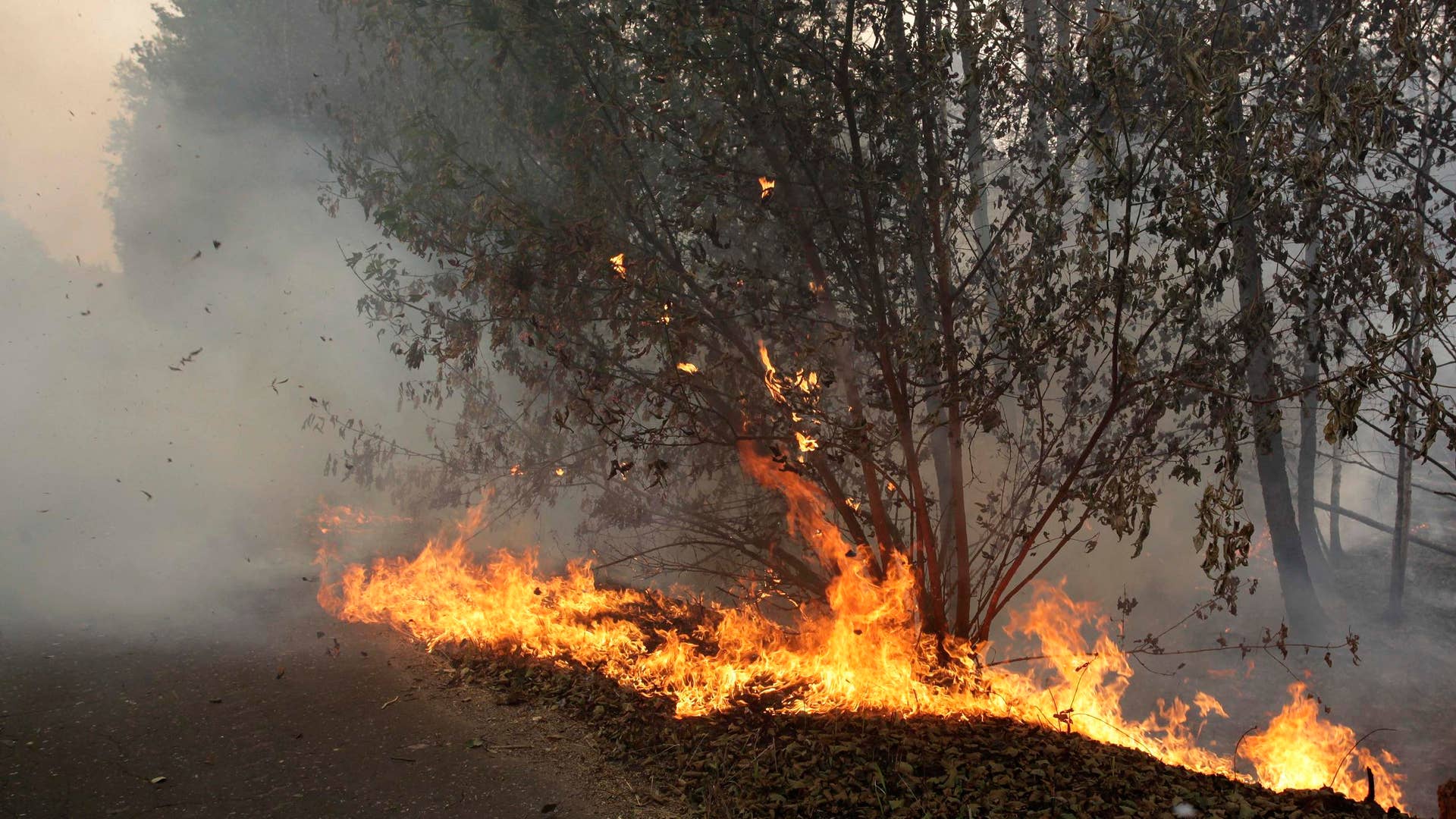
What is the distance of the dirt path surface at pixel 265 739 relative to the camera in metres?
4.93

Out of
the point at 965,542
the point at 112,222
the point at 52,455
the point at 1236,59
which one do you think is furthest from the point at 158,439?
the point at 1236,59

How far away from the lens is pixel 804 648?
6.90 m

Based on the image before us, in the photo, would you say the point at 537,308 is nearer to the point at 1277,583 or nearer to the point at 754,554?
the point at 754,554

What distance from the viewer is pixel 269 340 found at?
64.8 feet

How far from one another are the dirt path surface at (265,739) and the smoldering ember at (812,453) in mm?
36

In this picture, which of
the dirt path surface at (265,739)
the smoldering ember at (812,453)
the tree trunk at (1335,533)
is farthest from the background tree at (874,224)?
the tree trunk at (1335,533)

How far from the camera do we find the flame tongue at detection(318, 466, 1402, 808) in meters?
6.14

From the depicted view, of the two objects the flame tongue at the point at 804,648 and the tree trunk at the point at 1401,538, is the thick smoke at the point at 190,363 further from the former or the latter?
the tree trunk at the point at 1401,538

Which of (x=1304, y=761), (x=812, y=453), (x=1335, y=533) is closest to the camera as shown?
(x=1304, y=761)

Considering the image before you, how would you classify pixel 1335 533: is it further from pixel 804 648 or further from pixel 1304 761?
pixel 804 648

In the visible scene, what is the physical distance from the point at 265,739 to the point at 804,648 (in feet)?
11.7

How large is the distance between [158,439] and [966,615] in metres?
16.6

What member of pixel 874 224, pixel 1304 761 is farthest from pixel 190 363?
pixel 1304 761

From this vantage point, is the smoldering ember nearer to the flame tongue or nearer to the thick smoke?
the flame tongue
